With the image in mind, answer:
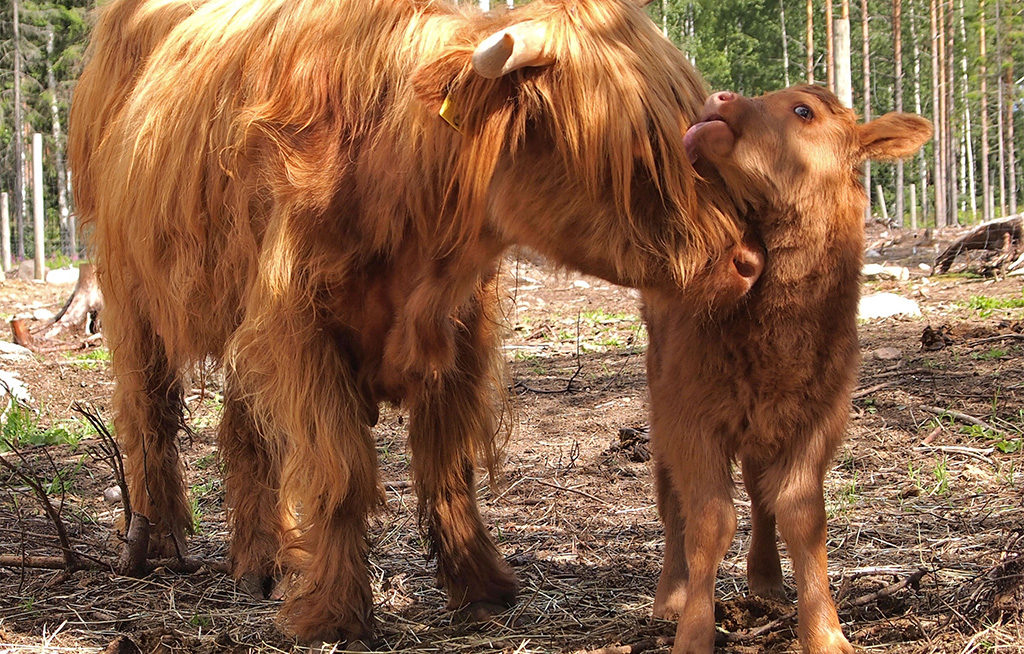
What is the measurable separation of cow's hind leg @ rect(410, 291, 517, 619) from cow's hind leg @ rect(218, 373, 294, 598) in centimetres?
63

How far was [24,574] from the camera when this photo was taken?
154 inches

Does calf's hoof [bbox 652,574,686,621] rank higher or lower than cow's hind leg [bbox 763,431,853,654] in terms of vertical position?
lower

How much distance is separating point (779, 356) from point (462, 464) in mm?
1372

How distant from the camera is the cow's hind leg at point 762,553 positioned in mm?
3102

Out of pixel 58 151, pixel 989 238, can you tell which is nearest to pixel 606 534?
pixel 989 238

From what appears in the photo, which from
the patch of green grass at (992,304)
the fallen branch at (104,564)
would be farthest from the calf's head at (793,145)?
→ the patch of green grass at (992,304)

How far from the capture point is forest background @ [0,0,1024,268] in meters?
34.0

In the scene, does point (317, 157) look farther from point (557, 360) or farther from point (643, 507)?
point (557, 360)

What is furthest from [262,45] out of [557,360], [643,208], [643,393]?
[557,360]

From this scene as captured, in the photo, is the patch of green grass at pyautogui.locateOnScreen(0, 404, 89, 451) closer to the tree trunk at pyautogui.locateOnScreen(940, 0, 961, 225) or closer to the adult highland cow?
the adult highland cow

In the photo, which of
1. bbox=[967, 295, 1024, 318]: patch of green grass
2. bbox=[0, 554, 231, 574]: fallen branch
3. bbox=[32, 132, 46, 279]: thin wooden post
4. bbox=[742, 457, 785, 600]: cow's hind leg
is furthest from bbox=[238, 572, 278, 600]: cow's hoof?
bbox=[32, 132, 46, 279]: thin wooden post

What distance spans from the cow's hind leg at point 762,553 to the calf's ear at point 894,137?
3.18 ft

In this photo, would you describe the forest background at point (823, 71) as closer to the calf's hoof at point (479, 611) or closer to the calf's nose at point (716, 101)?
the calf's hoof at point (479, 611)

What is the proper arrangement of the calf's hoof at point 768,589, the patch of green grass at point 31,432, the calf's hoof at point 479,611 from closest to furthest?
the calf's hoof at point 768,589, the calf's hoof at point 479,611, the patch of green grass at point 31,432
